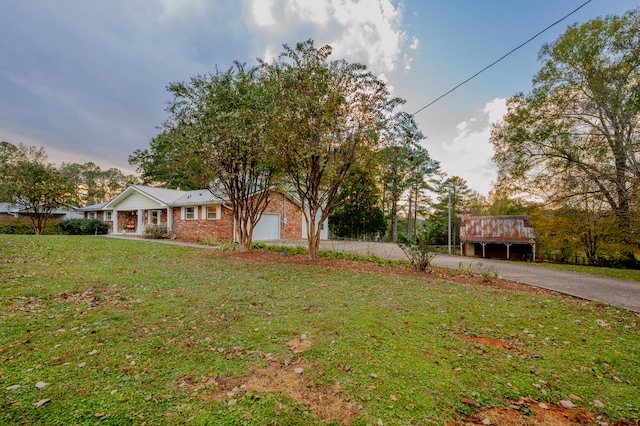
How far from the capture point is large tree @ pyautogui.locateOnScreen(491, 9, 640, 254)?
10406mm

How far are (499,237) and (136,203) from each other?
99.0 feet

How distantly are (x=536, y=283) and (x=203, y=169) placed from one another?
12529 millimetres

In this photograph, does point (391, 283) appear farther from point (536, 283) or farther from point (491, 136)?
point (491, 136)

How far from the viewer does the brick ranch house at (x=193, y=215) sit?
16.9 m

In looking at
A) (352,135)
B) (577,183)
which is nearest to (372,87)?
(352,135)

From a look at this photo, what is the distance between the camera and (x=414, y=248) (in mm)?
8594

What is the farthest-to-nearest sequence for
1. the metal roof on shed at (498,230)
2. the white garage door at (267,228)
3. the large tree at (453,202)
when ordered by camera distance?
the large tree at (453,202) < the metal roof on shed at (498,230) < the white garage door at (267,228)

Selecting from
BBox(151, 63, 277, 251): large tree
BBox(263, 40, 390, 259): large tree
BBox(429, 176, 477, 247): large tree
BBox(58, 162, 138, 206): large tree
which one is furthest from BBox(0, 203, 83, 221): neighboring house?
BBox(429, 176, 477, 247): large tree

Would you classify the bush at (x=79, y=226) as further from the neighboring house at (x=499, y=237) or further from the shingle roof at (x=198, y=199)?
the neighboring house at (x=499, y=237)

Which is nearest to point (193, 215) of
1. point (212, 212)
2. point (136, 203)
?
point (212, 212)

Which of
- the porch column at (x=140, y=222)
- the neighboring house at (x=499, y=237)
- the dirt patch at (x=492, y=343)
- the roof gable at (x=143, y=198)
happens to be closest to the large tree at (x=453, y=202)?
the neighboring house at (x=499, y=237)

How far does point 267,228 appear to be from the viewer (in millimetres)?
18328

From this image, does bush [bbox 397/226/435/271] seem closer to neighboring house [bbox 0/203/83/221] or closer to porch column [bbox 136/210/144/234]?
porch column [bbox 136/210/144/234]

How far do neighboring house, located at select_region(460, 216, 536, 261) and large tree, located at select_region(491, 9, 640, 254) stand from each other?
676 centimetres
